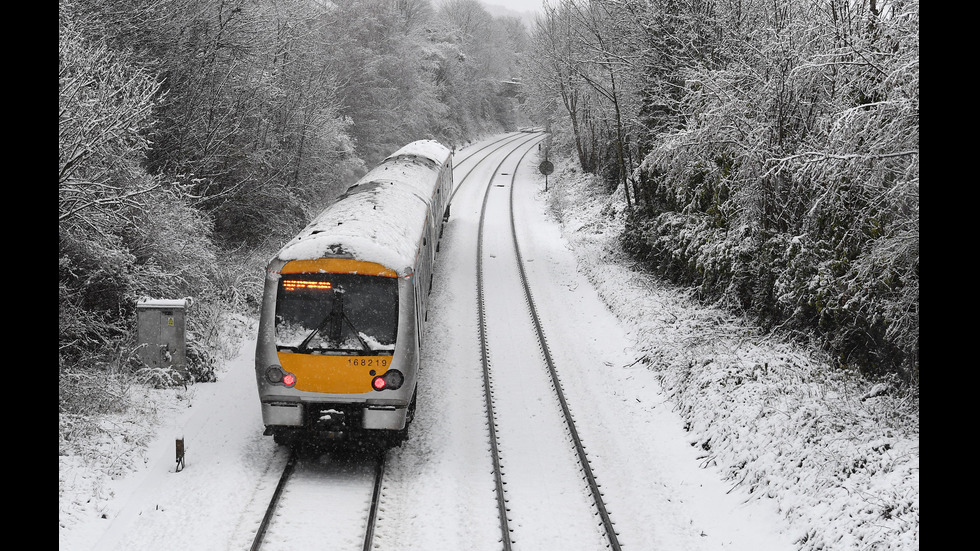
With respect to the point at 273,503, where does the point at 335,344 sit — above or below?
above

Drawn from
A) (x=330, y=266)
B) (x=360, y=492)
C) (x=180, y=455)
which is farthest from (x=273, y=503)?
(x=330, y=266)

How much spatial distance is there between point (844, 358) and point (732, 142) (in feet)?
15.7

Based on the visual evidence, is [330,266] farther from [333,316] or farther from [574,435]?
[574,435]

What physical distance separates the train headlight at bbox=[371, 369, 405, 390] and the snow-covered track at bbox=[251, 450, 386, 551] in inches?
42.6

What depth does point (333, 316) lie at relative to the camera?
9.05 metres

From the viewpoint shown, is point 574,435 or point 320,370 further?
point 574,435

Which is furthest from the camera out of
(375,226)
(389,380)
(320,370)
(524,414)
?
(524,414)

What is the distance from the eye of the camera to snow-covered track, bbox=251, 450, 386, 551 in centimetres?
768

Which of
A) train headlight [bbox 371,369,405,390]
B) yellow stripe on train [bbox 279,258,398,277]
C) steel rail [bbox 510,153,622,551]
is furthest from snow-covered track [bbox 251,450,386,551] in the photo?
steel rail [bbox 510,153,622,551]

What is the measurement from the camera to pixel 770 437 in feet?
31.4

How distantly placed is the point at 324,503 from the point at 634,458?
4098 millimetres

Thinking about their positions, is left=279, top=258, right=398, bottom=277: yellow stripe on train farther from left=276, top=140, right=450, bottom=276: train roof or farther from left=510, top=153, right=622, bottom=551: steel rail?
left=510, top=153, right=622, bottom=551: steel rail
